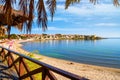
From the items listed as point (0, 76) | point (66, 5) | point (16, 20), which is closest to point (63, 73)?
point (16, 20)

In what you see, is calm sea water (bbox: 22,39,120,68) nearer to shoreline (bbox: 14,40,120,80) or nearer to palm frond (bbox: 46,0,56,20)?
shoreline (bbox: 14,40,120,80)

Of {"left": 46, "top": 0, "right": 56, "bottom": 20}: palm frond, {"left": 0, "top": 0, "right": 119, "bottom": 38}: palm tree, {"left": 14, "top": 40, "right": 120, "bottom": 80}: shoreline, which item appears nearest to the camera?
{"left": 0, "top": 0, "right": 119, "bottom": 38}: palm tree

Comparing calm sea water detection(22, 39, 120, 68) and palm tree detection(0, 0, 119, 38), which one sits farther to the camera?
calm sea water detection(22, 39, 120, 68)

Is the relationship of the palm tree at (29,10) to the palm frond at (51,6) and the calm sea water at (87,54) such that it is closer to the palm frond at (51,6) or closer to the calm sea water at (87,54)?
the palm frond at (51,6)

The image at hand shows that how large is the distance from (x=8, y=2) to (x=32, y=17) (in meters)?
0.58

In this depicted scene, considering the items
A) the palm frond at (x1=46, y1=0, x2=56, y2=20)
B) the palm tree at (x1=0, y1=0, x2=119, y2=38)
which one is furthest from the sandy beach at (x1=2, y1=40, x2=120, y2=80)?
the palm tree at (x1=0, y1=0, x2=119, y2=38)

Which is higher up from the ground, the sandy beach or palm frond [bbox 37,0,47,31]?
palm frond [bbox 37,0,47,31]

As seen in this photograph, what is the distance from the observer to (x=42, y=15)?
16.2 ft

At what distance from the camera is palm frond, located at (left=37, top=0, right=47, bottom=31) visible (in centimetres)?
489

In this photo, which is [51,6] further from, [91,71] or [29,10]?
[91,71]

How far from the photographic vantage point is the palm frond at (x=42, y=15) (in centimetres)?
489

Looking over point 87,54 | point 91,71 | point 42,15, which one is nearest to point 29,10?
point 42,15

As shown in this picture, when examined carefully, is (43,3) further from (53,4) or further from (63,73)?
(63,73)

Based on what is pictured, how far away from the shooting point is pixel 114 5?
23.9 feet
